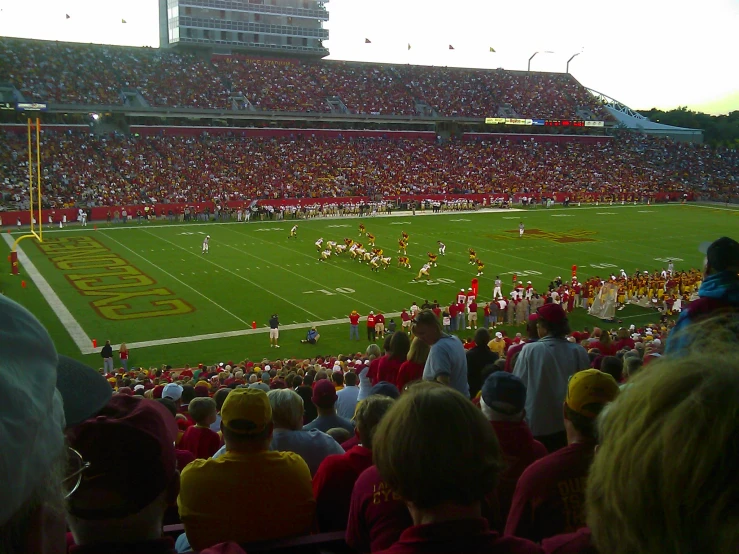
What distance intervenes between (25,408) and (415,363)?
5.32m

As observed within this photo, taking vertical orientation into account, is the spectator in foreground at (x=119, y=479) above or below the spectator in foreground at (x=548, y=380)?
above

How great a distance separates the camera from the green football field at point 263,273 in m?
18.0

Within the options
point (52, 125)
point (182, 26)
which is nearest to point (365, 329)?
point (52, 125)

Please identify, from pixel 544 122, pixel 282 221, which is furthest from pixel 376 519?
pixel 544 122

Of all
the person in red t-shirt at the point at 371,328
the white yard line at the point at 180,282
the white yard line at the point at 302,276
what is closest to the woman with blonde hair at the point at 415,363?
the person in red t-shirt at the point at 371,328

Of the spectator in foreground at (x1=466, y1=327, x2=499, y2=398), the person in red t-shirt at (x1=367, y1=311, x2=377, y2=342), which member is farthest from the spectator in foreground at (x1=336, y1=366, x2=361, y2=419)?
the person in red t-shirt at (x1=367, y1=311, x2=377, y2=342)

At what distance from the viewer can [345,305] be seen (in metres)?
20.9

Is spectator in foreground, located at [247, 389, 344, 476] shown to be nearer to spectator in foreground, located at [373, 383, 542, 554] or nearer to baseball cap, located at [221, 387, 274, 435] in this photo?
baseball cap, located at [221, 387, 274, 435]

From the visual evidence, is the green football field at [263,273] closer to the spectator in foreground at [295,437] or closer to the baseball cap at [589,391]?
the spectator in foreground at [295,437]

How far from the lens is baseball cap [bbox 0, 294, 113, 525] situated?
1.24 m

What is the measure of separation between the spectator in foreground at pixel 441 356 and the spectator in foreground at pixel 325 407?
835mm

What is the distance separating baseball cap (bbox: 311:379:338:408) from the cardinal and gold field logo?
2930 cm

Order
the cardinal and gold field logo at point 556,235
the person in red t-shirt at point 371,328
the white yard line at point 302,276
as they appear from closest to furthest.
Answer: the person in red t-shirt at point 371,328 < the white yard line at point 302,276 < the cardinal and gold field logo at point 556,235

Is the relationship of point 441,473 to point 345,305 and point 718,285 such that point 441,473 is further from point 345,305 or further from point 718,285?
point 345,305
